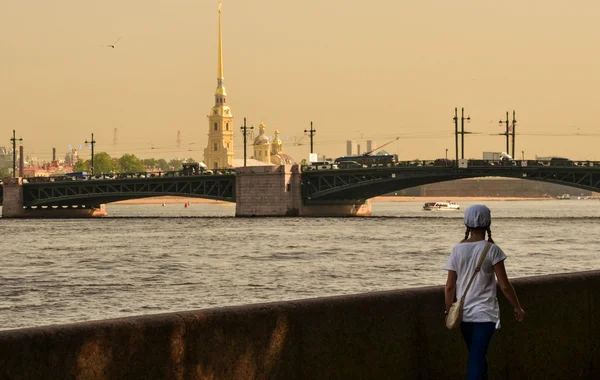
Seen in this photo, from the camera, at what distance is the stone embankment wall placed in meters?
5.72

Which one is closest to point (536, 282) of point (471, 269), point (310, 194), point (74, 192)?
point (471, 269)

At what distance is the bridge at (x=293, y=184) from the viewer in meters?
87.7

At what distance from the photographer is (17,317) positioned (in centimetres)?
2569

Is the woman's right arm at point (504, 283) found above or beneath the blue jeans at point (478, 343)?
above

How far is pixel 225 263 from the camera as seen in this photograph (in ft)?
146

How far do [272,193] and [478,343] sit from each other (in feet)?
304

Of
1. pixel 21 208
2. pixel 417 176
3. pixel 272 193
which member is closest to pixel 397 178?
pixel 417 176

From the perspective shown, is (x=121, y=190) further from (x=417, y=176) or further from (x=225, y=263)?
(x=225, y=263)

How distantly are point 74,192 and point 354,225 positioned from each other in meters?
33.7

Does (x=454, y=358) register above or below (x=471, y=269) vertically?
below

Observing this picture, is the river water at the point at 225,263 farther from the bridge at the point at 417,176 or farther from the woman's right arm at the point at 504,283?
the woman's right arm at the point at 504,283

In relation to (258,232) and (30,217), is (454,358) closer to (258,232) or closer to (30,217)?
(258,232)

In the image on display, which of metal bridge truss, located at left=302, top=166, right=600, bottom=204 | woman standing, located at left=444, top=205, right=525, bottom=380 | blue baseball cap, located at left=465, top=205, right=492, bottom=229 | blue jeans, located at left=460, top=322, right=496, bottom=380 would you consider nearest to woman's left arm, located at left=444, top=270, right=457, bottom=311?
woman standing, located at left=444, top=205, right=525, bottom=380

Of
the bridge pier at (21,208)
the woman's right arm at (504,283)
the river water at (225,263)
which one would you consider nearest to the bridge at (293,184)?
the bridge pier at (21,208)
